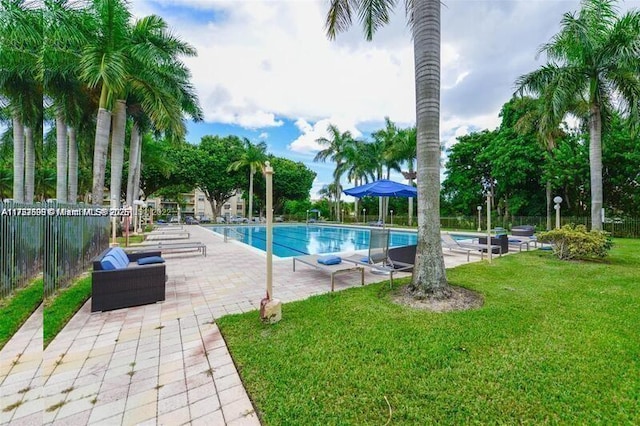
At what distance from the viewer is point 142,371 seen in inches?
103

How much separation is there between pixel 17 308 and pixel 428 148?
6.83 metres

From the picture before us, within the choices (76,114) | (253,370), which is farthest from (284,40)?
(253,370)

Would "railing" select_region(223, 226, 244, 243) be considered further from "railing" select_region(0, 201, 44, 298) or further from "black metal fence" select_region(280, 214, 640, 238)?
"black metal fence" select_region(280, 214, 640, 238)

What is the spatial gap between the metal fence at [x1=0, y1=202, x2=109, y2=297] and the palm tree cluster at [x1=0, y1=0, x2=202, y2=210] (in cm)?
482

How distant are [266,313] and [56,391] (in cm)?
200

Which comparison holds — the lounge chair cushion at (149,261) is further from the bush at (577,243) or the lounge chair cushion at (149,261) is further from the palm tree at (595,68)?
the palm tree at (595,68)

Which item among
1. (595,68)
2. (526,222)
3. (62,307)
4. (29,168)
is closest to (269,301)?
(62,307)

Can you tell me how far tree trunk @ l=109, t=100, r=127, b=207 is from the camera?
446 inches

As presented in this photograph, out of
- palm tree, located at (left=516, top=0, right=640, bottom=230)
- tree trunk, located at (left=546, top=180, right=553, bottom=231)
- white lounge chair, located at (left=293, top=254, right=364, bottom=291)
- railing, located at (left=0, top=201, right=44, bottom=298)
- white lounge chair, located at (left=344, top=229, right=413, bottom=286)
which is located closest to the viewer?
railing, located at (left=0, top=201, right=44, bottom=298)

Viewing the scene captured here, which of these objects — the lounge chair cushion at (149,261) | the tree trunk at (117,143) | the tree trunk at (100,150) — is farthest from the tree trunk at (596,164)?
the tree trunk at (117,143)

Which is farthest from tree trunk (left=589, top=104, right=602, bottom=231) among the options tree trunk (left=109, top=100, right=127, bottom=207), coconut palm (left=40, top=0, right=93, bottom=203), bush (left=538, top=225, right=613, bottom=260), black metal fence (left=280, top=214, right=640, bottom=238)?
tree trunk (left=109, top=100, right=127, bottom=207)

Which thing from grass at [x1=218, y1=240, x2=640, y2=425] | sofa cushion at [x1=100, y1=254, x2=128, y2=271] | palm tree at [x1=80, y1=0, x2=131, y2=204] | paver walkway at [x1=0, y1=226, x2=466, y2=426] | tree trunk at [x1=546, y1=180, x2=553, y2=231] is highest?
palm tree at [x1=80, y1=0, x2=131, y2=204]

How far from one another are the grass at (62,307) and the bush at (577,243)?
439 inches

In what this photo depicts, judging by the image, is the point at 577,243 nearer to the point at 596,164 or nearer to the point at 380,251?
the point at 596,164
